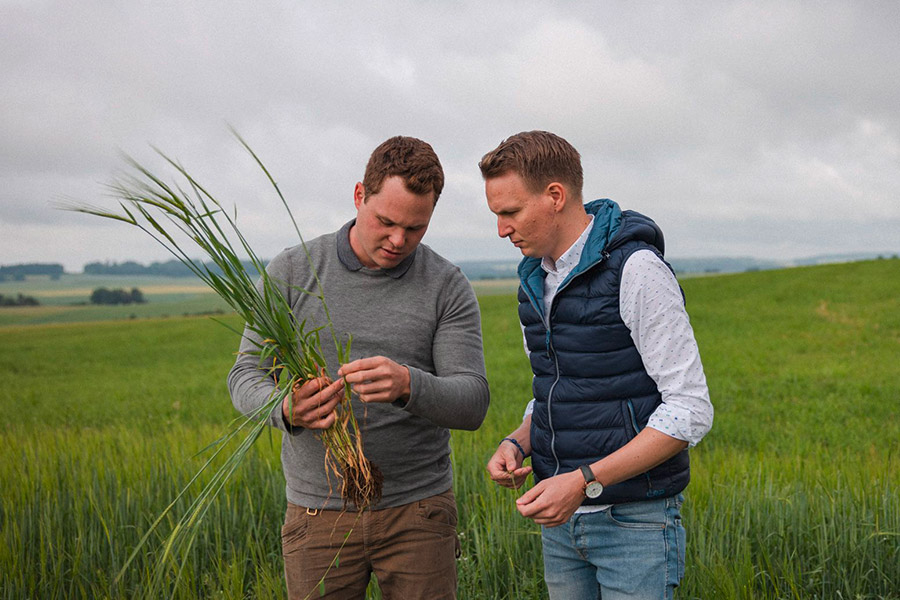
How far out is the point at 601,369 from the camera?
6.59 feet

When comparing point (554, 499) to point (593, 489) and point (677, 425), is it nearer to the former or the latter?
point (593, 489)

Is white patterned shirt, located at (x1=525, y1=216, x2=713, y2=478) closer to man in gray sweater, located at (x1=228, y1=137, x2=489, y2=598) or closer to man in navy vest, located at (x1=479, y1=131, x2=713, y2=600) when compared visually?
man in navy vest, located at (x1=479, y1=131, x2=713, y2=600)

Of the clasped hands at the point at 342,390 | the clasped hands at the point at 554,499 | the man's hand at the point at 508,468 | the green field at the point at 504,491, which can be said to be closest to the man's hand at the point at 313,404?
the clasped hands at the point at 342,390

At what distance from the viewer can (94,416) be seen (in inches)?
478

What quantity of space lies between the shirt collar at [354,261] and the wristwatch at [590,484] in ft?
2.97

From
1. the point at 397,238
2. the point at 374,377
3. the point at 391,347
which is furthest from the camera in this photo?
the point at 391,347

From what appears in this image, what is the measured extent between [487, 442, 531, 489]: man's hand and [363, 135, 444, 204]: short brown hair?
858 mm

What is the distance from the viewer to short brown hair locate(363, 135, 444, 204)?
2.15 m

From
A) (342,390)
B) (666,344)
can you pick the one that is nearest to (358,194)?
(342,390)

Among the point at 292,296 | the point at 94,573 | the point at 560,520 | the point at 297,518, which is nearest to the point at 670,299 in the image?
the point at 560,520

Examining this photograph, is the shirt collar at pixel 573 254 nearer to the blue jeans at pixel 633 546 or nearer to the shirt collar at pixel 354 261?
the shirt collar at pixel 354 261

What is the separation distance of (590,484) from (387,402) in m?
0.71

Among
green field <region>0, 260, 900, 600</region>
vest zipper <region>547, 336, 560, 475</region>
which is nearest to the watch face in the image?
vest zipper <region>547, 336, 560, 475</region>

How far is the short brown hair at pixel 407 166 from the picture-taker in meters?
2.15
